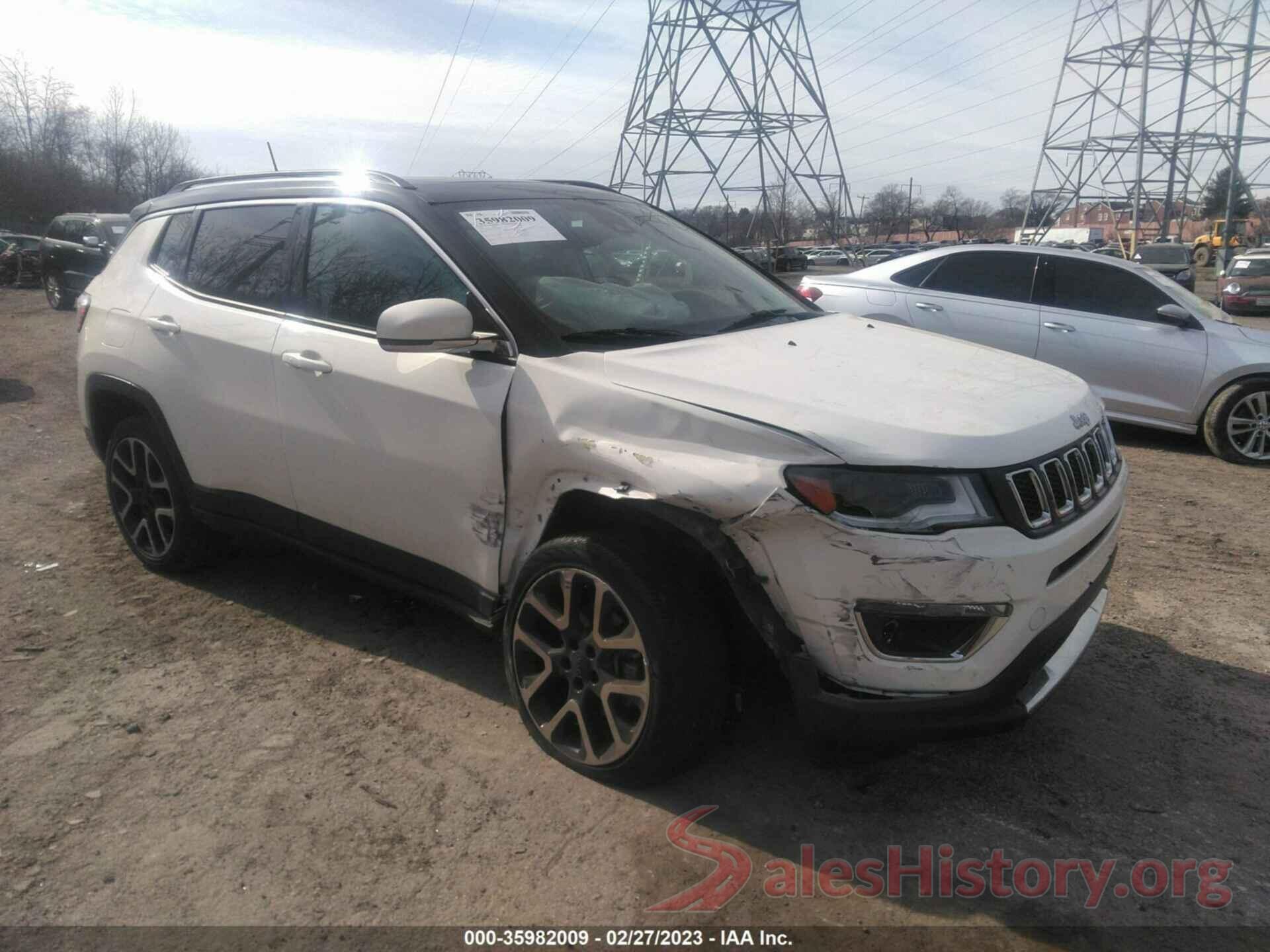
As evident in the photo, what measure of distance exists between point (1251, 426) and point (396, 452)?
672cm

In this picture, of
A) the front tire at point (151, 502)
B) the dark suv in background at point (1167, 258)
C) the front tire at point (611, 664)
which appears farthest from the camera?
the dark suv in background at point (1167, 258)

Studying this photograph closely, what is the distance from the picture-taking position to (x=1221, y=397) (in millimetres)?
7363

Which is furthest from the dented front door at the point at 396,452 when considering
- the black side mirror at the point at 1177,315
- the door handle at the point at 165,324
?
the black side mirror at the point at 1177,315

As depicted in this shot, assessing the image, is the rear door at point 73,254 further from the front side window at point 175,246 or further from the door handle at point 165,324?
the door handle at point 165,324

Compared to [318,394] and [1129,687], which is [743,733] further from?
[318,394]

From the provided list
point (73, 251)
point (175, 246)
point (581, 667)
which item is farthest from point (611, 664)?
point (73, 251)

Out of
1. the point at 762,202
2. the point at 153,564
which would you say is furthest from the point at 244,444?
the point at 762,202

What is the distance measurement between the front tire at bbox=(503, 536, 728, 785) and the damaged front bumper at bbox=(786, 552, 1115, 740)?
30 cm

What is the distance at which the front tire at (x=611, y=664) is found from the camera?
Answer: 2643mm

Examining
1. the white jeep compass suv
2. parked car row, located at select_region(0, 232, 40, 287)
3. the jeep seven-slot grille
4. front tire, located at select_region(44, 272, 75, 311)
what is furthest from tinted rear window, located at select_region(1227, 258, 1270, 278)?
parked car row, located at select_region(0, 232, 40, 287)

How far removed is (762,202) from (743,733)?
26.6 metres

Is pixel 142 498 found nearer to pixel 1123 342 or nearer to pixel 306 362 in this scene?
pixel 306 362

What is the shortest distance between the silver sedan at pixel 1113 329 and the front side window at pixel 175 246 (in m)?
4.92

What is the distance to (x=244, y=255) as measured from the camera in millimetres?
4031
